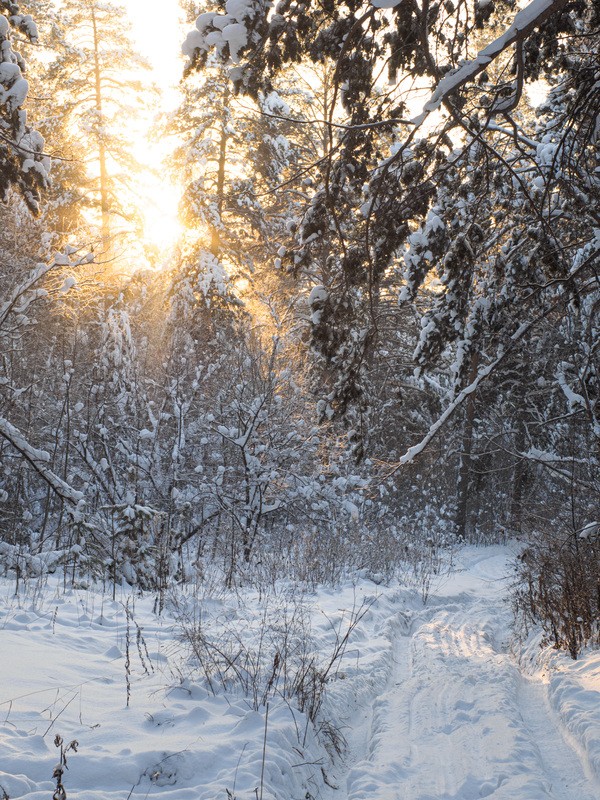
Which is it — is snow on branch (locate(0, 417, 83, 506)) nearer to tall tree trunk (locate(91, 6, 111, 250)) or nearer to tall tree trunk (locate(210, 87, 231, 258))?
tall tree trunk (locate(210, 87, 231, 258))

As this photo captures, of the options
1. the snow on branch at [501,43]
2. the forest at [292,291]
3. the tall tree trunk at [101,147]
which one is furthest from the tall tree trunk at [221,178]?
the snow on branch at [501,43]

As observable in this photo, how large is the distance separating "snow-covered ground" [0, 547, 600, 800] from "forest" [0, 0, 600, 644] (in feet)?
3.10

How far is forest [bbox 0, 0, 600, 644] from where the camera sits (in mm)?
4414

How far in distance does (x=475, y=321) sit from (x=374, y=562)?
6670 mm

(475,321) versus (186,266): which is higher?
A: (186,266)

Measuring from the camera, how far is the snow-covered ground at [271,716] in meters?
3.19

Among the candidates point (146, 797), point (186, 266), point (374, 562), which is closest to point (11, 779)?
point (146, 797)

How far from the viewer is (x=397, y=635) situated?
24.6 ft

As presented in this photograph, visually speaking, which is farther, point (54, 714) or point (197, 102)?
point (197, 102)

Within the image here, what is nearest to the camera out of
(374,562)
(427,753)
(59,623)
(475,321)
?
(427,753)

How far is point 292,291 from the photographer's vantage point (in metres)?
14.7

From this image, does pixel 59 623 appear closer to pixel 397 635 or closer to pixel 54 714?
pixel 54 714

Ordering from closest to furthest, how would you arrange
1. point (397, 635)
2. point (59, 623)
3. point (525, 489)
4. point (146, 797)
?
point (146, 797) → point (59, 623) → point (397, 635) → point (525, 489)

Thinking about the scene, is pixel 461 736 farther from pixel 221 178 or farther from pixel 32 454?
pixel 221 178
